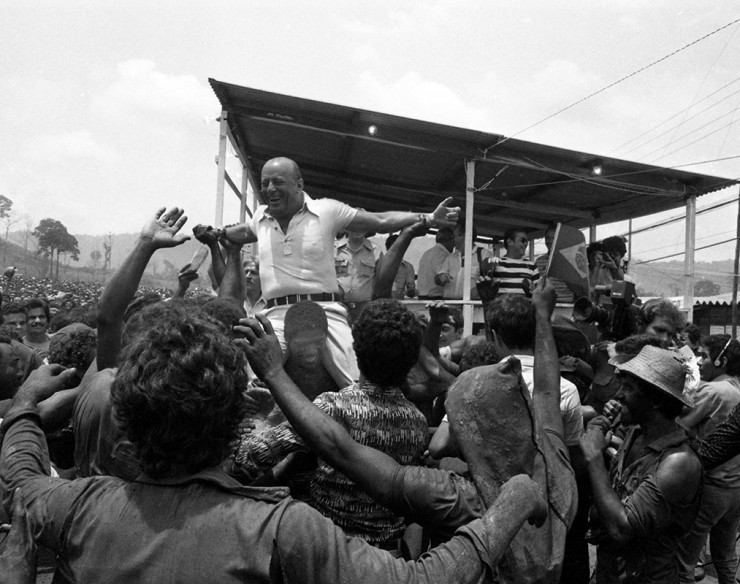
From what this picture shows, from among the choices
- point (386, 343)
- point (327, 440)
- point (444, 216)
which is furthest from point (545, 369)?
point (444, 216)

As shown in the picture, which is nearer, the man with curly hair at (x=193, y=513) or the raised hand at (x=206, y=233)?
the man with curly hair at (x=193, y=513)

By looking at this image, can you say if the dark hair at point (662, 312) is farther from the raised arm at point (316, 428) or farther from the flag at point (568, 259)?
the raised arm at point (316, 428)

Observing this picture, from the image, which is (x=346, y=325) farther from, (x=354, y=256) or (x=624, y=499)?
(x=354, y=256)

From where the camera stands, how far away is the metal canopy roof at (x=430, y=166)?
25.0 ft

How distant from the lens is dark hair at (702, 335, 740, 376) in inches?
214

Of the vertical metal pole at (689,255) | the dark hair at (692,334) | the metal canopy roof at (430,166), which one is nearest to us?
the metal canopy roof at (430,166)

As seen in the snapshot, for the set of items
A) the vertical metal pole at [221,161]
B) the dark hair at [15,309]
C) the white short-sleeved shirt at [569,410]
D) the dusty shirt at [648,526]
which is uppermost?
the vertical metal pole at [221,161]

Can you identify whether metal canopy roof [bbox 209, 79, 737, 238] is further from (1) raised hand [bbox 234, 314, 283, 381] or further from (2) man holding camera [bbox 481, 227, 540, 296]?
(1) raised hand [bbox 234, 314, 283, 381]

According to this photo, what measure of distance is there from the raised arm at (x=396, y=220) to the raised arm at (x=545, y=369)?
1.34 meters

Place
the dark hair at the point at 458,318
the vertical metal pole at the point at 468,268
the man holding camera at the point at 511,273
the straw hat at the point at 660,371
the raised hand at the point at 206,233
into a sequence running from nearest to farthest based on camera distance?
the straw hat at the point at 660,371
the raised hand at the point at 206,233
the man holding camera at the point at 511,273
the dark hair at the point at 458,318
the vertical metal pole at the point at 468,268

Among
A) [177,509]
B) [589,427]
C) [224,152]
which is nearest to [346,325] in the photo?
[589,427]

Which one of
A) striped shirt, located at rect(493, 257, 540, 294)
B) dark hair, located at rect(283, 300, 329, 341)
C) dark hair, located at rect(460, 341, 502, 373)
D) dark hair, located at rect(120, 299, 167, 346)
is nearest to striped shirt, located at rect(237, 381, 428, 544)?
dark hair, located at rect(120, 299, 167, 346)

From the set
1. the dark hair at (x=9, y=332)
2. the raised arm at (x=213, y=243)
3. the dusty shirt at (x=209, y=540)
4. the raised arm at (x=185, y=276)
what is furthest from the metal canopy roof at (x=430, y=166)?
the dusty shirt at (x=209, y=540)

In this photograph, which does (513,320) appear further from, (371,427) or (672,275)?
(672,275)
